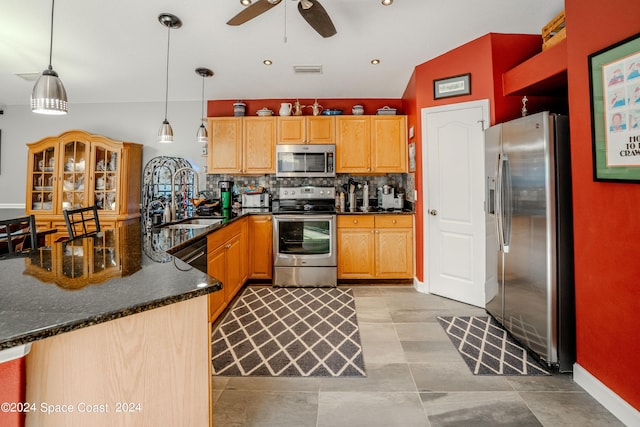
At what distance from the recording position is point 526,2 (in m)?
2.40

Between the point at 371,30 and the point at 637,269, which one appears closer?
the point at 637,269

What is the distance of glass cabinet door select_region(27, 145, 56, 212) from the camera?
164 inches

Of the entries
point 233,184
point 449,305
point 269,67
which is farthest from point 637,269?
point 233,184

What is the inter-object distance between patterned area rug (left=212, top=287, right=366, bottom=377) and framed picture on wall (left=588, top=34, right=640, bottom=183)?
1854 millimetres

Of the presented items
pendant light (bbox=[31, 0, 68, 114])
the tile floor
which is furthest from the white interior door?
pendant light (bbox=[31, 0, 68, 114])

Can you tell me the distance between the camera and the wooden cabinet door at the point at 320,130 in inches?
161

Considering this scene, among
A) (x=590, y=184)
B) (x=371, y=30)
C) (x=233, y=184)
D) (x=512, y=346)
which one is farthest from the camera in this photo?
(x=233, y=184)

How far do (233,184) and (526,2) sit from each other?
3738 mm

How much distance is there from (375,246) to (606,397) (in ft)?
7.84

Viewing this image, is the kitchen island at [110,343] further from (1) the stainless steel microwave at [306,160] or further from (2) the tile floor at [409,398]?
Answer: (1) the stainless steel microwave at [306,160]

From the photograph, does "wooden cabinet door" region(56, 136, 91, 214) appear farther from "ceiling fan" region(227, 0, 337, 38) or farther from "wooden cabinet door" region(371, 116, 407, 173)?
"wooden cabinet door" region(371, 116, 407, 173)

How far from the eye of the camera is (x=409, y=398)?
69.8 inches

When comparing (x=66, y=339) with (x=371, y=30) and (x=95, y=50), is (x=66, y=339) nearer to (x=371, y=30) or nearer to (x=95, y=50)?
(x=371, y=30)

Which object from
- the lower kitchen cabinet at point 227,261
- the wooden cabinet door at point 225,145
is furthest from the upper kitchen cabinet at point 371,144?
the lower kitchen cabinet at point 227,261
